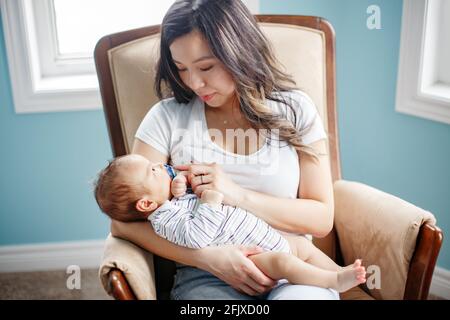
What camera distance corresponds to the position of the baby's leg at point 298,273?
112 cm

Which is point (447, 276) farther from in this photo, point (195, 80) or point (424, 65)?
point (195, 80)

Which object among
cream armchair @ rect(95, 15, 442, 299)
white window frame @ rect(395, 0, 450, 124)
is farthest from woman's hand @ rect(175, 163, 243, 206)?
white window frame @ rect(395, 0, 450, 124)

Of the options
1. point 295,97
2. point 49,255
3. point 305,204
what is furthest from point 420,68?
point 49,255

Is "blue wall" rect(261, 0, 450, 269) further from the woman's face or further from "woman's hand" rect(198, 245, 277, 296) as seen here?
"woman's hand" rect(198, 245, 277, 296)

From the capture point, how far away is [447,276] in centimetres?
196

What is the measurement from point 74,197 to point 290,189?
1.15 meters

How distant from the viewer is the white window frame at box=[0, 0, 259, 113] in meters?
1.92

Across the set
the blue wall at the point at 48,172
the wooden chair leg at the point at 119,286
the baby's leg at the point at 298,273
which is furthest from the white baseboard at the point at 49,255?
the baby's leg at the point at 298,273

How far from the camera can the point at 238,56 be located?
1.21 metres

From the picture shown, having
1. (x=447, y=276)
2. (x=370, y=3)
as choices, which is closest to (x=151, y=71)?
(x=370, y=3)

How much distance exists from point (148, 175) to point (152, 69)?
40cm

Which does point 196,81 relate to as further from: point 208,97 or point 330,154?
point 330,154

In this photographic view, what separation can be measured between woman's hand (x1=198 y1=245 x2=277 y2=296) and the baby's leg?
1.1 inches

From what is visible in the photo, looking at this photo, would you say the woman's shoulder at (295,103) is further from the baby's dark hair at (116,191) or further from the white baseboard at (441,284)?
the white baseboard at (441,284)
